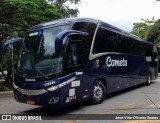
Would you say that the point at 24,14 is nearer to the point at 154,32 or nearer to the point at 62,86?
the point at 62,86

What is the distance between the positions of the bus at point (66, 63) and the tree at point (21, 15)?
508 cm

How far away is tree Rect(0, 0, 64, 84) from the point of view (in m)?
15.9

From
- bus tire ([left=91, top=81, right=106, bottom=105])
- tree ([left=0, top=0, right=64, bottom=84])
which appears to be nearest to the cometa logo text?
bus tire ([left=91, top=81, right=106, bottom=105])

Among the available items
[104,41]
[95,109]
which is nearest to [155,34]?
[104,41]

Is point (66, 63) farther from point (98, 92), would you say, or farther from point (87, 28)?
point (98, 92)

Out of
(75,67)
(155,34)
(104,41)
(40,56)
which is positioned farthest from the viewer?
(155,34)

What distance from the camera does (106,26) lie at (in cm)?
1282

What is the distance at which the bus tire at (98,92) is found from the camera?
37.9ft

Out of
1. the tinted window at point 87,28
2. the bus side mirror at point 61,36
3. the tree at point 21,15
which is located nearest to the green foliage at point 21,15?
the tree at point 21,15

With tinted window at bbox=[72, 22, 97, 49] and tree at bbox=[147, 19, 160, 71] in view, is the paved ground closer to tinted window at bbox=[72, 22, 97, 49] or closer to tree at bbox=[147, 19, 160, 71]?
tinted window at bbox=[72, 22, 97, 49]

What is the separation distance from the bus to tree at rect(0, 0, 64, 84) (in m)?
5.08

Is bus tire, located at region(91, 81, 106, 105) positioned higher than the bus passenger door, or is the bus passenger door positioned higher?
the bus passenger door

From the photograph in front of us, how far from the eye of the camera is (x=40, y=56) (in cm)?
992

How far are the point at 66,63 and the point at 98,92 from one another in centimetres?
267
